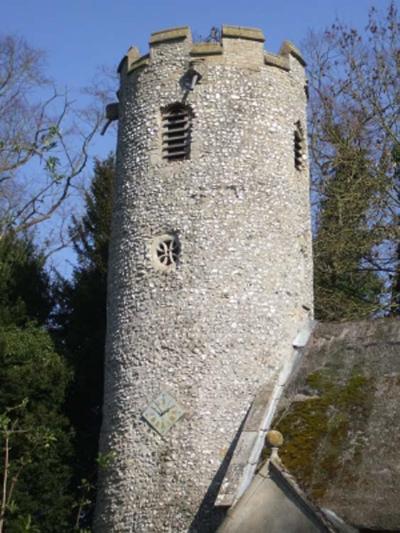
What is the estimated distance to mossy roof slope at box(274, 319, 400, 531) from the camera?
10.7m

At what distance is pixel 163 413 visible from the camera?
42.1 feet

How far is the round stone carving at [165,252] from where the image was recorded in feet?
45.2

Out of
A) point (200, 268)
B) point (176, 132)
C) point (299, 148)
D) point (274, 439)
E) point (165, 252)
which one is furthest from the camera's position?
point (299, 148)

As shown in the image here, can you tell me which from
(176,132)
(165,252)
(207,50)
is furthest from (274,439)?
(207,50)

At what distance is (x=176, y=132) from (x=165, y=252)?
197 centimetres

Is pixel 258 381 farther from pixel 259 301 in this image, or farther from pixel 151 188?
pixel 151 188

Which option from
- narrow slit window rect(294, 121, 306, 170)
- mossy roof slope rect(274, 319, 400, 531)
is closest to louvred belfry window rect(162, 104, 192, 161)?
narrow slit window rect(294, 121, 306, 170)

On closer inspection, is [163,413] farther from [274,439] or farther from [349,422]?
[349,422]

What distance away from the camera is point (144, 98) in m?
15.0

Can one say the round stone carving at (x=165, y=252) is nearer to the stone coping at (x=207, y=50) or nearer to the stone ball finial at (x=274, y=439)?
the stone coping at (x=207, y=50)

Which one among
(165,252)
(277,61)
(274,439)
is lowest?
(274,439)

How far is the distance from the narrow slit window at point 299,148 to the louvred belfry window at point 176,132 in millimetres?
1848

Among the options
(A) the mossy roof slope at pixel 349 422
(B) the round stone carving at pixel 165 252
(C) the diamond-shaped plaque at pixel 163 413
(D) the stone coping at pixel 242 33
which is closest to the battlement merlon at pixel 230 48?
(D) the stone coping at pixel 242 33

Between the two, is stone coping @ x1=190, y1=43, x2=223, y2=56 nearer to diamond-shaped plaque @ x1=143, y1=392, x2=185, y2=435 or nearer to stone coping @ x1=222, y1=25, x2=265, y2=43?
stone coping @ x1=222, y1=25, x2=265, y2=43
